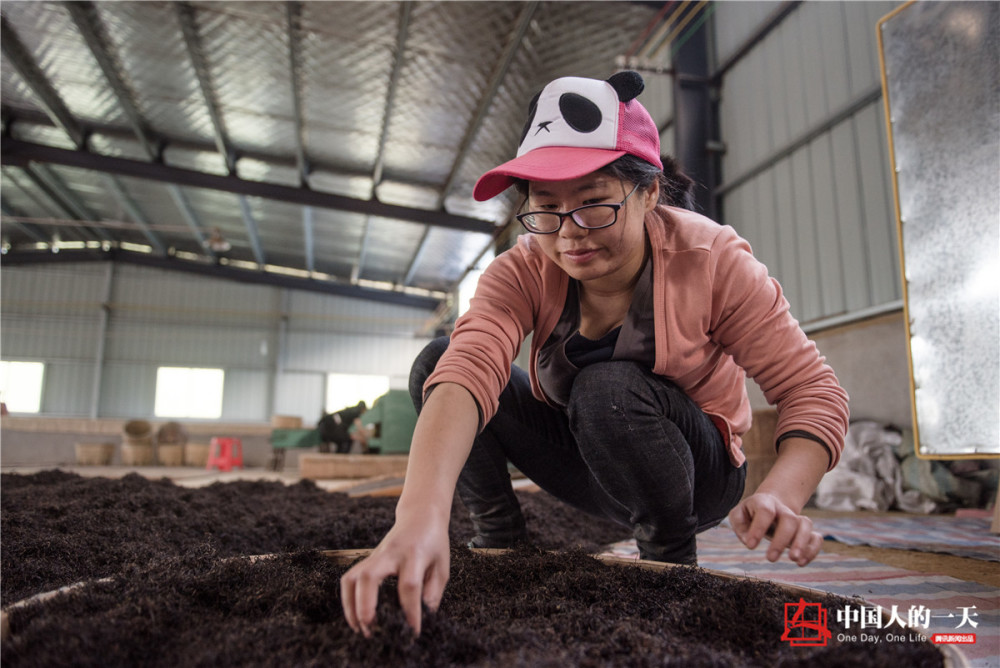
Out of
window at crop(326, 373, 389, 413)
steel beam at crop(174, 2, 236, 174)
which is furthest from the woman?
window at crop(326, 373, 389, 413)

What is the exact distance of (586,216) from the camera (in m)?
0.90

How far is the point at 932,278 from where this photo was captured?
2.29 metres

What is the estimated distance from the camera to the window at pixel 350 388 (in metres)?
13.4

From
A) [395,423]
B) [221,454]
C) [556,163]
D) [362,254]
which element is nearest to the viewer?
[556,163]

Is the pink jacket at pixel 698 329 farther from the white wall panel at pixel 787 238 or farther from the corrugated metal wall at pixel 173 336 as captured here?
the corrugated metal wall at pixel 173 336

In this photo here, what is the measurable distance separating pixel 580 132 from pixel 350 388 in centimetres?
1312

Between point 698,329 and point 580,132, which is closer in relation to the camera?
point 580,132

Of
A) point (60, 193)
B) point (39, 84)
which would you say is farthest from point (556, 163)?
point (60, 193)

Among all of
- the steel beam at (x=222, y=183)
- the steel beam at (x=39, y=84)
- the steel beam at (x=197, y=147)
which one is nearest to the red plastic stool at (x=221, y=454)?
the steel beam at (x=222, y=183)

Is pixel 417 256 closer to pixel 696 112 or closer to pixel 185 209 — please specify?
pixel 185 209

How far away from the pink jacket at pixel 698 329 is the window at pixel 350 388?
40.9 feet

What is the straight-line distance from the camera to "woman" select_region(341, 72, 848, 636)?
793 mm

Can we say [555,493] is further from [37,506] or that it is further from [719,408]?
[37,506]

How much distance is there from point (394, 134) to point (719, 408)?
652cm
